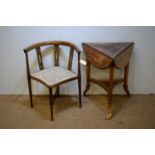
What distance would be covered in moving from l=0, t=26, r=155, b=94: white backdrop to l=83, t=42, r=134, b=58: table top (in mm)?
104

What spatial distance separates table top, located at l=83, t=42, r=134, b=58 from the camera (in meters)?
2.12

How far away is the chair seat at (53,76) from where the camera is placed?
2.11 metres

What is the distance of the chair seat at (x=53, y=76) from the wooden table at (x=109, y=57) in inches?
11.6

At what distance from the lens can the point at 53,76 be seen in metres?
2.20

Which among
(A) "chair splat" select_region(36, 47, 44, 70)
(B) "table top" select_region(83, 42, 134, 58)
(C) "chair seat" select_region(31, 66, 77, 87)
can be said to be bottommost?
(C) "chair seat" select_region(31, 66, 77, 87)

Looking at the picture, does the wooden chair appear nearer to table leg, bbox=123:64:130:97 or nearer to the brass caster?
the brass caster

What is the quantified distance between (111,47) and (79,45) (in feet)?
1.30

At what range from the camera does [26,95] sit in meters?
2.73

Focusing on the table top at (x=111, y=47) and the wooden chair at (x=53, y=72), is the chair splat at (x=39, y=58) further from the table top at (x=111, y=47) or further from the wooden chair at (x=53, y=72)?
the table top at (x=111, y=47)

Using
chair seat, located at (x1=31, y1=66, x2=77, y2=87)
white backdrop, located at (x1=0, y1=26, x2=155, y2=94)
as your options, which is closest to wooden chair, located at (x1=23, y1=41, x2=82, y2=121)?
chair seat, located at (x1=31, y1=66, x2=77, y2=87)

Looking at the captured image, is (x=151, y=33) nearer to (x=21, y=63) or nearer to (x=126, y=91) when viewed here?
(x=126, y=91)

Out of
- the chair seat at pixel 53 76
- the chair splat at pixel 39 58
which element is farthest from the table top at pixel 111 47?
the chair splat at pixel 39 58

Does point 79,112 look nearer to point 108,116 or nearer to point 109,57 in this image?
point 108,116

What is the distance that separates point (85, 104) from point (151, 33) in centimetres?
112
